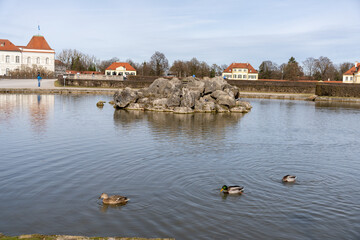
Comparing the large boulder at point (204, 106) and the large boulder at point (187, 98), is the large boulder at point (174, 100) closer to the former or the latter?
the large boulder at point (187, 98)

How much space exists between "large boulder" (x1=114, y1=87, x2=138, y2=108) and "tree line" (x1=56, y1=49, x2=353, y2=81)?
78.8 meters

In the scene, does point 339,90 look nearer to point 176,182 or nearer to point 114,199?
point 176,182

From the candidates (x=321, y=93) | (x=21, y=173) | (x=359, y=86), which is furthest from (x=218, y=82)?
(x=359, y=86)

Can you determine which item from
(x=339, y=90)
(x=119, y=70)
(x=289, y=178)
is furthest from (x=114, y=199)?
(x=119, y=70)

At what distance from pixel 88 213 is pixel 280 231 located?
226 inches

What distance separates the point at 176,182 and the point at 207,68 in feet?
406

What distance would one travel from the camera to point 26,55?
11669 centimetres

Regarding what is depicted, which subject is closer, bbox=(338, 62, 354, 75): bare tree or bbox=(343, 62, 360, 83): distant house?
bbox=(343, 62, 360, 83): distant house

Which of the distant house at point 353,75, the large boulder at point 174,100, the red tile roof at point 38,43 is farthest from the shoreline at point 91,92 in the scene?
the red tile roof at point 38,43

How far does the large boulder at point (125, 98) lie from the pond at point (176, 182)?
13764mm

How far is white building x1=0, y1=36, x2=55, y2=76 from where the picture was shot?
372 feet

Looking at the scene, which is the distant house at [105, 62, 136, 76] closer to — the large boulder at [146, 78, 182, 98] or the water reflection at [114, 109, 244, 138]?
the large boulder at [146, 78, 182, 98]

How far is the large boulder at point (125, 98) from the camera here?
3872cm

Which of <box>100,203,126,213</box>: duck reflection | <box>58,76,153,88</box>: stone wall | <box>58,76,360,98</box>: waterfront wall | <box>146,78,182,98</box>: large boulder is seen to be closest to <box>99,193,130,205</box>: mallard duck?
<box>100,203,126,213</box>: duck reflection
